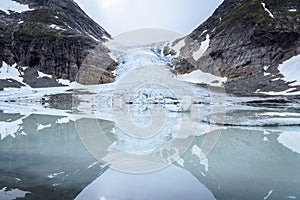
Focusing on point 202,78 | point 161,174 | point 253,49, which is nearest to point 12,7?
point 202,78

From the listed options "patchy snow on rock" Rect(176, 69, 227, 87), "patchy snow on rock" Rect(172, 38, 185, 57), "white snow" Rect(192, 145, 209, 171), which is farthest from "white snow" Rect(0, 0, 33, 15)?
"white snow" Rect(192, 145, 209, 171)

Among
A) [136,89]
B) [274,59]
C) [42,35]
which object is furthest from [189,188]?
[42,35]

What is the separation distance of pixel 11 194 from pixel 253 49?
57050mm

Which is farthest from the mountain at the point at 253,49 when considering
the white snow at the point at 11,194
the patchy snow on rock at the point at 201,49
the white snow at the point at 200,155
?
the white snow at the point at 11,194

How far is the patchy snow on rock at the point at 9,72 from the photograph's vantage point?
62.0 metres

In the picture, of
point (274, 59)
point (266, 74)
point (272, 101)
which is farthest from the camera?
point (274, 59)

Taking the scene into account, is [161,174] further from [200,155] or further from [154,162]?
[200,155]

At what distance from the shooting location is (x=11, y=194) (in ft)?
20.1

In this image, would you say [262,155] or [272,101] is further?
[272,101]

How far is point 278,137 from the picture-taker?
43.9 ft

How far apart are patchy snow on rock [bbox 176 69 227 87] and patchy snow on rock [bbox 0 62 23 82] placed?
3237 cm

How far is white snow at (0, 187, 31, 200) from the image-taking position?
5.96 meters

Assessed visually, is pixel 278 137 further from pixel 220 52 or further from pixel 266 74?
pixel 220 52

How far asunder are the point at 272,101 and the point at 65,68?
152 ft
